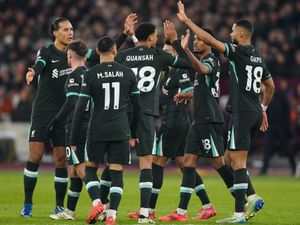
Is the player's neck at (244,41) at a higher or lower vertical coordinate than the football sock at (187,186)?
higher

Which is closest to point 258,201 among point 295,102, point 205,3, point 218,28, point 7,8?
point 295,102

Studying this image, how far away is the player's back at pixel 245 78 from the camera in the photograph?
12961mm

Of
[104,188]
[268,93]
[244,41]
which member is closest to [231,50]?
[244,41]

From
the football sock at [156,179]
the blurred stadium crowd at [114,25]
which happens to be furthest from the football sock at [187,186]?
the blurred stadium crowd at [114,25]

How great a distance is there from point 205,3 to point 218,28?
2135 millimetres

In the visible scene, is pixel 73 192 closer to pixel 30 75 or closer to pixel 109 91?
pixel 30 75

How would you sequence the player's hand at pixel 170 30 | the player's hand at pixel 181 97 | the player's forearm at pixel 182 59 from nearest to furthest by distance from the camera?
the player's hand at pixel 170 30, the player's forearm at pixel 182 59, the player's hand at pixel 181 97

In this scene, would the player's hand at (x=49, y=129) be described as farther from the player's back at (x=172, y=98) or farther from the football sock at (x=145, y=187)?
the player's back at (x=172, y=98)

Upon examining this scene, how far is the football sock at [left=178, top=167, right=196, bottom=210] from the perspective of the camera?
1341cm

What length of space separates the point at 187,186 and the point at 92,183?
6.09ft

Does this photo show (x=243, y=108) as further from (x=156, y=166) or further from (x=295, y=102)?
(x=295, y=102)

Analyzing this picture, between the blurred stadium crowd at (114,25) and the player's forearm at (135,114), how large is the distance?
1443cm

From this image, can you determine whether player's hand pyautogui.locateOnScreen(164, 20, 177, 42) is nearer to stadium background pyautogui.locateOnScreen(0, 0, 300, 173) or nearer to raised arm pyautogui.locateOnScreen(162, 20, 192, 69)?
raised arm pyautogui.locateOnScreen(162, 20, 192, 69)

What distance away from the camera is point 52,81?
543 inches
